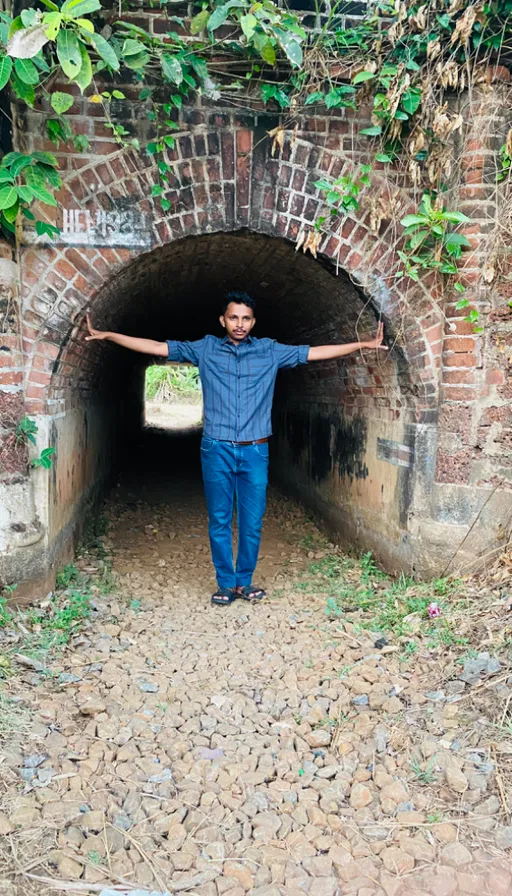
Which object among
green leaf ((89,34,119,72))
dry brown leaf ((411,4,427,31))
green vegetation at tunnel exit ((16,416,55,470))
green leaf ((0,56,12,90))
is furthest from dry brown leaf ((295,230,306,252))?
green vegetation at tunnel exit ((16,416,55,470))

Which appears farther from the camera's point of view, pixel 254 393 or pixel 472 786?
pixel 254 393

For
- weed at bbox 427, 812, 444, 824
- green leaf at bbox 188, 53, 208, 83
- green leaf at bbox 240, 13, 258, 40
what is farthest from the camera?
green leaf at bbox 188, 53, 208, 83

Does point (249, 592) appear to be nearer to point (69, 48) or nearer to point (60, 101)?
point (60, 101)

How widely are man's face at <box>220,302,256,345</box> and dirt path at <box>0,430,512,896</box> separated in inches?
78.1

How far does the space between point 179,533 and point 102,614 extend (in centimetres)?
217

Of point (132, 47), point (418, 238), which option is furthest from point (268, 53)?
point (418, 238)

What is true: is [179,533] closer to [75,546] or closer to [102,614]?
[75,546]

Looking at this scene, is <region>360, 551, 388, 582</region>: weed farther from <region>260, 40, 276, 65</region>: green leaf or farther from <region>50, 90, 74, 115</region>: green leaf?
<region>50, 90, 74, 115</region>: green leaf

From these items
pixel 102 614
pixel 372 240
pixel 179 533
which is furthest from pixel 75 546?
pixel 372 240

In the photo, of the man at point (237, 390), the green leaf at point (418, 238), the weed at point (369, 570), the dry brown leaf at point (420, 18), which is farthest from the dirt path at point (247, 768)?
the dry brown leaf at point (420, 18)

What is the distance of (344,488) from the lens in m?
5.37

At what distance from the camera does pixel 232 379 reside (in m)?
3.75

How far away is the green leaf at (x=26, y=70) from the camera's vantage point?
277cm

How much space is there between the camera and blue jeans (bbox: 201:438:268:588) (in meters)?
3.83
